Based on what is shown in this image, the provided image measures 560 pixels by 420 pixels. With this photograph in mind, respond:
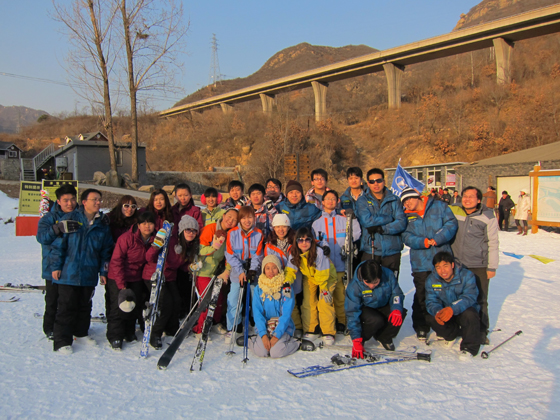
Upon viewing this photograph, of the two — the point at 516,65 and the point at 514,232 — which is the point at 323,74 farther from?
the point at 514,232

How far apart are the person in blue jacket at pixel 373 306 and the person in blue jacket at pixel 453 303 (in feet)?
1.21

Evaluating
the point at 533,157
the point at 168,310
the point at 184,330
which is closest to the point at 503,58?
the point at 533,157

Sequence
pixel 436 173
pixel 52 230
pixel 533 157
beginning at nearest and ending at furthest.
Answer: pixel 52 230
pixel 533 157
pixel 436 173

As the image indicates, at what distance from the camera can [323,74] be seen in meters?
42.1

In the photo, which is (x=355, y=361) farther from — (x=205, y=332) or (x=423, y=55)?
(x=423, y=55)

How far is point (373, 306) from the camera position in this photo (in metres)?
4.32

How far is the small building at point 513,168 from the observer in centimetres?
1677

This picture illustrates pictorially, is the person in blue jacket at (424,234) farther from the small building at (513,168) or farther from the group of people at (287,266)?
the small building at (513,168)

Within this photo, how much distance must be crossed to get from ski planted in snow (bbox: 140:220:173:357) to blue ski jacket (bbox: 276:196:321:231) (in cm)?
154

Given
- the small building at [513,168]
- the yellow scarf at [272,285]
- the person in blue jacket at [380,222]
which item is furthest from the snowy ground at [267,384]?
the small building at [513,168]

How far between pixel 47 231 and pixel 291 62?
115896mm

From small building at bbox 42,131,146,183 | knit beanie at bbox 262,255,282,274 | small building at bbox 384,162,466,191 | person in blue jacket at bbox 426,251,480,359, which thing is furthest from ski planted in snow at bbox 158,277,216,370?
small building at bbox 42,131,146,183

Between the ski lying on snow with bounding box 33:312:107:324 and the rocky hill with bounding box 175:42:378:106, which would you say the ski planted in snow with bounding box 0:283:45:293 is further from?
the rocky hill with bounding box 175:42:378:106

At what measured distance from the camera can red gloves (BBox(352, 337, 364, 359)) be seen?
398 centimetres
